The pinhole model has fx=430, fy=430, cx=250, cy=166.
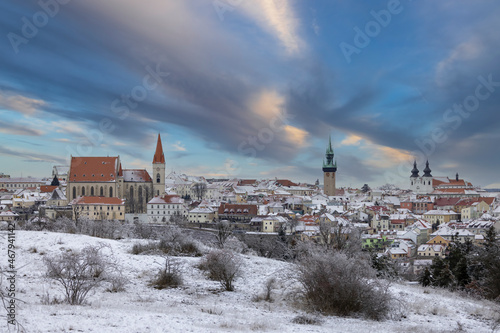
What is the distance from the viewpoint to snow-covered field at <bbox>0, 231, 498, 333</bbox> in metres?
8.68

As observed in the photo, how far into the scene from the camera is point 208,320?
9555mm

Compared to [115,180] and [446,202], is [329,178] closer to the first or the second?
[446,202]

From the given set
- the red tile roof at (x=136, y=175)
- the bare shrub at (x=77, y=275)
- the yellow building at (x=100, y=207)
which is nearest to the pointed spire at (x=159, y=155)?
the red tile roof at (x=136, y=175)

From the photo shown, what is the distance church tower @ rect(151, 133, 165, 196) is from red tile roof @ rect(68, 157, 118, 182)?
28.1ft

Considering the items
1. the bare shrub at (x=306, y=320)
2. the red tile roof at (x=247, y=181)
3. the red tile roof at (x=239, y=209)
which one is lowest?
the bare shrub at (x=306, y=320)

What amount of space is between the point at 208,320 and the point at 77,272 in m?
3.77

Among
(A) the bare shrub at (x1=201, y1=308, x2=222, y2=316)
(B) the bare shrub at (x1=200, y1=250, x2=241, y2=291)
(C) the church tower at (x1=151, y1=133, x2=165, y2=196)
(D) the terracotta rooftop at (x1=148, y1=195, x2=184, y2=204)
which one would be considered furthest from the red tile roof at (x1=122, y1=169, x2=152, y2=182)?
(A) the bare shrub at (x1=201, y1=308, x2=222, y2=316)

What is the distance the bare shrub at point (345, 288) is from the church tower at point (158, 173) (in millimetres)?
81496

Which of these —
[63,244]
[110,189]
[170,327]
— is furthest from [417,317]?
[110,189]

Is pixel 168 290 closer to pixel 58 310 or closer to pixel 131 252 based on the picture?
pixel 58 310

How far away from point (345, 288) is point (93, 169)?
269 feet

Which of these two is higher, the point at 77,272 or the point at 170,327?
the point at 77,272

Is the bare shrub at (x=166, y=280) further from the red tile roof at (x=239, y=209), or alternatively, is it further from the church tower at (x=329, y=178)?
the church tower at (x=329, y=178)

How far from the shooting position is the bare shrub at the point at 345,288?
11.0 meters
